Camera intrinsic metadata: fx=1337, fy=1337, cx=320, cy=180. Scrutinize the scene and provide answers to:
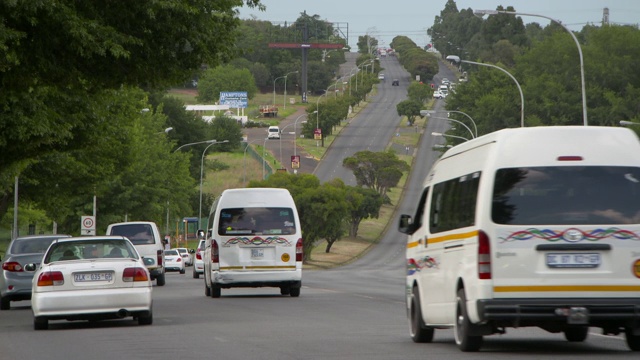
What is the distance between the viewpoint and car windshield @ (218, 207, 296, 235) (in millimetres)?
29375

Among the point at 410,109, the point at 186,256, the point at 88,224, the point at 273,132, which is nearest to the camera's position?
the point at 88,224

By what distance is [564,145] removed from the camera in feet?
45.2

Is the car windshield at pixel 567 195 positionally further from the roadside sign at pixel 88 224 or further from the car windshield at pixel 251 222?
the roadside sign at pixel 88 224

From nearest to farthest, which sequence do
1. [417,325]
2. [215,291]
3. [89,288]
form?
[417,325] → [89,288] → [215,291]

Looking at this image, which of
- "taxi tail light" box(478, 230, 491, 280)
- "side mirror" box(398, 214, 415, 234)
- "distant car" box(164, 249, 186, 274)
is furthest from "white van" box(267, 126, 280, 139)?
"taxi tail light" box(478, 230, 491, 280)

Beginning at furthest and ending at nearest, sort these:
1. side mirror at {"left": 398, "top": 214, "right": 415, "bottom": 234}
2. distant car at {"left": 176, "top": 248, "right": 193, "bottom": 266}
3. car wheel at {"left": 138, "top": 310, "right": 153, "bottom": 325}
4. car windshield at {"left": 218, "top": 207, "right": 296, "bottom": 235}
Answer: distant car at {"left": 176, "top": 248, "right": 193, "bottom": 266} → car windshield at {"left": 218, "top": 207, "right": 296, "bottom": 235} → car wheel at {"left": 138, "top": 310, "right": 153, "bottom": 325} → side mirror at {"left": 398, "top": 214, "right": 415, "bottom": 234}

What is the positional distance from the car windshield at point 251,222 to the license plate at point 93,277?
9380mm

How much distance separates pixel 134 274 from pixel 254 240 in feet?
30.1

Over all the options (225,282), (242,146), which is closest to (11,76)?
(225,282)

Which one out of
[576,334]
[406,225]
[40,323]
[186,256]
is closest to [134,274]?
[40,323]

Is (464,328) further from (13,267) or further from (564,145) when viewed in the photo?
(13,267)

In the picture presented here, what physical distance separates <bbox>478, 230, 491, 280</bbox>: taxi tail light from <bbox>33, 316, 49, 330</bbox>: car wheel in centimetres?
918

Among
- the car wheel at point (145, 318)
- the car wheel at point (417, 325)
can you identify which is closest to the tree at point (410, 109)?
the car wheel at point (145, 318)

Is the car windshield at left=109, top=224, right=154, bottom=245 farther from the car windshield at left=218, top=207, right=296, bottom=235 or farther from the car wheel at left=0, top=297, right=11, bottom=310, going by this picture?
the car wheel at left=0, top=297, right=11, bottom=310
